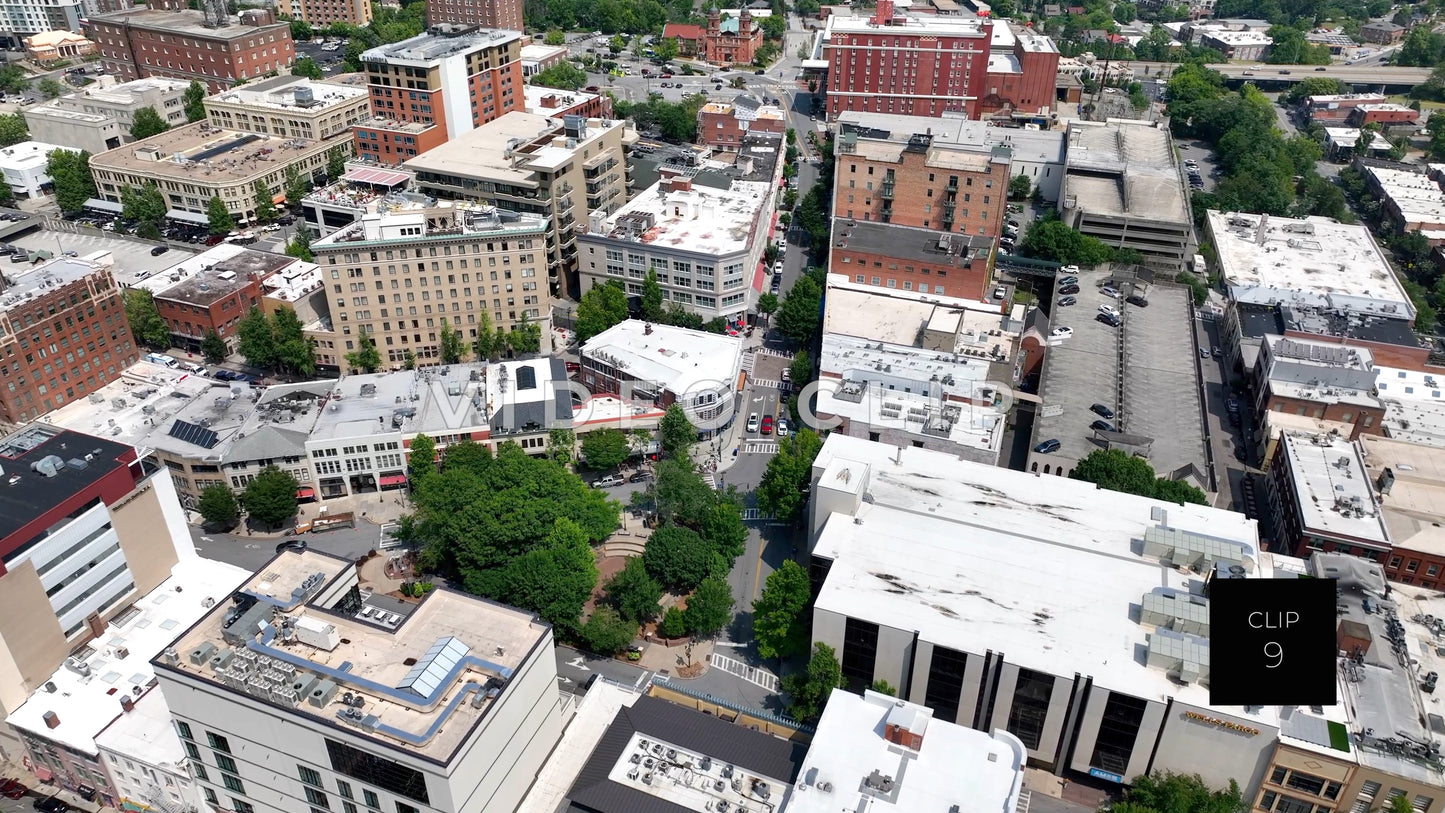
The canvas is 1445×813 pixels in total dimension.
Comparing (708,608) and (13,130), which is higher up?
(13,130)

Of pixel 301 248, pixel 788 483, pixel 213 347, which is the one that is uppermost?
pixel 301 248

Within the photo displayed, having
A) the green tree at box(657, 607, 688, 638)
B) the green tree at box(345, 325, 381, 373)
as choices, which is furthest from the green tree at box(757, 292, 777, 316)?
the green tree at box(657, 607, 688, 638)

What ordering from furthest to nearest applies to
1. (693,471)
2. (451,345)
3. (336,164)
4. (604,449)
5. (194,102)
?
(194,102) < (336,164) < (451,345) < (693,471) < (604,449)

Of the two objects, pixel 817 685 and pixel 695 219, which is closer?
pixel 817 685

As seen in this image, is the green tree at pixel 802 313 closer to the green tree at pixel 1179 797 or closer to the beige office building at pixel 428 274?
the beige office building at pixel 428 274

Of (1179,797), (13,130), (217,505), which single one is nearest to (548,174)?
(217,505)

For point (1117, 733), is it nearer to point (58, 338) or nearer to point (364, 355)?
point (364, 355)

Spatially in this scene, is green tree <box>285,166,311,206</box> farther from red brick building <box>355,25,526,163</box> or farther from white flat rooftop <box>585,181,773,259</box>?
white flat rooftop <box>585,181,773,259</box>
